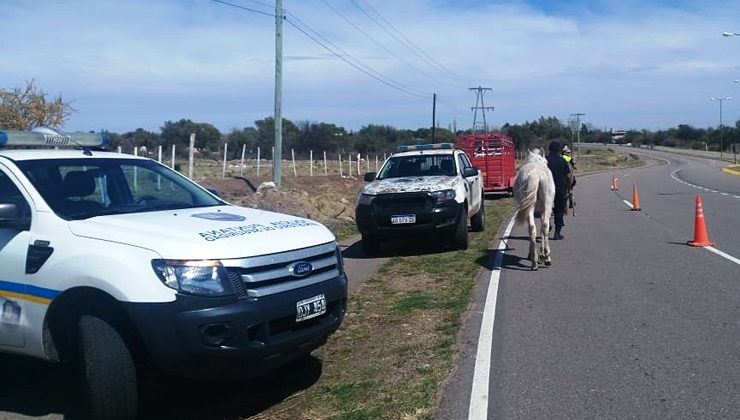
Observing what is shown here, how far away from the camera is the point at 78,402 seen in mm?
6195

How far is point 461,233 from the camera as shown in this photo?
539 inches

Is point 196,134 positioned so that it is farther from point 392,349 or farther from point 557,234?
point 392,349

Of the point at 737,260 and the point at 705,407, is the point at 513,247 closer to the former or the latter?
the point at 737,260

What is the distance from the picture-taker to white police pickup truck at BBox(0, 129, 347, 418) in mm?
5102

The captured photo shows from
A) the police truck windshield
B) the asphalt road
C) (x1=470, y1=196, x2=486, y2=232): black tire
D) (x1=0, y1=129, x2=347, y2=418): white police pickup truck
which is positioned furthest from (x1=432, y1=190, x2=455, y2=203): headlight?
(x1=0, y1=129, x2=347, y2=418): white police pickup truck

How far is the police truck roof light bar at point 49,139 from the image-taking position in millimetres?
6837

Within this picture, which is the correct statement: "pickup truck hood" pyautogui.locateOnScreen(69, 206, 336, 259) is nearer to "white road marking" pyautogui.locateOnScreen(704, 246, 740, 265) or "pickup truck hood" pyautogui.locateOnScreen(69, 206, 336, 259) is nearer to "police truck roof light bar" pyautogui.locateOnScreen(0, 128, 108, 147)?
"police truck roof light bar" pyautogui.locateOnScreen(0, 128, 108, 147)

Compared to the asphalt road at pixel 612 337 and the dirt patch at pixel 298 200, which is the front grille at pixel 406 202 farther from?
the dirt patch at pixel 298 200

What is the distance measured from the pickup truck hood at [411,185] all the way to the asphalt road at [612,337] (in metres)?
1.64

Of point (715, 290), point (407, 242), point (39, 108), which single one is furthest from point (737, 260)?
point (39, 108)

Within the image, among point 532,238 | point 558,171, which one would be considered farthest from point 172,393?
point 558,171

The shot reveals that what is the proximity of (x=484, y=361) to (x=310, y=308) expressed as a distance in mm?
1815

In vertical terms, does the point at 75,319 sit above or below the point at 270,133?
below

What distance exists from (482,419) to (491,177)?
81.9 ft
